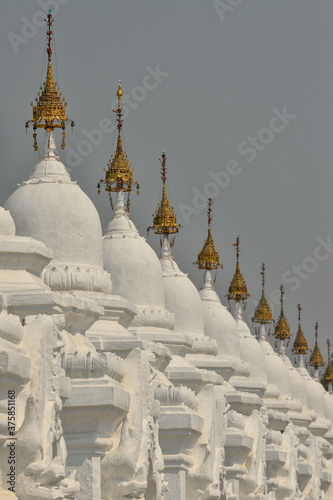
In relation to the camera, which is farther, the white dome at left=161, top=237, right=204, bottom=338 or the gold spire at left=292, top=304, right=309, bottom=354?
the gold spire at left=292, top=304, right=309, bottom=354

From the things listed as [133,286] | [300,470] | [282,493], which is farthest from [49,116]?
[300,470]

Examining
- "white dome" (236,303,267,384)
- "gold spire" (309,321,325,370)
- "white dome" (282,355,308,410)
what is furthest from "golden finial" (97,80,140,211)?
"gold spire" (309,321,325,370)

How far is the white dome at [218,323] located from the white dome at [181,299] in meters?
4.87

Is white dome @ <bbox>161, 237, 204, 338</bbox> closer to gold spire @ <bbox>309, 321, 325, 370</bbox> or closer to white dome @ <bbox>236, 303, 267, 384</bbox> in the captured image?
white dome @ <bbox>236, 303, 267, 384</bbox>

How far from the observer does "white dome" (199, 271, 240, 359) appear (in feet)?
171

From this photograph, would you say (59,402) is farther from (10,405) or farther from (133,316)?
(133,316)

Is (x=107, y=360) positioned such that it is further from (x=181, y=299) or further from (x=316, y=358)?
(x=316, y=358)

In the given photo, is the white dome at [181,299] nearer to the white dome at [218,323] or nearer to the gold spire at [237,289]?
the white dome at [218,323]

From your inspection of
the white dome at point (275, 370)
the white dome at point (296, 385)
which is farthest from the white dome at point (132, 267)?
the white dome at point (296, 385)

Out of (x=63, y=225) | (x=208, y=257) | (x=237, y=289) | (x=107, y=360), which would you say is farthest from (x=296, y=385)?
(x=107, y=360)

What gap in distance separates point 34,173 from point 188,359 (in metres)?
11.9

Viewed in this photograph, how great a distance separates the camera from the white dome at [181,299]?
45750 millimetres

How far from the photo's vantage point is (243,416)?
51781 mm

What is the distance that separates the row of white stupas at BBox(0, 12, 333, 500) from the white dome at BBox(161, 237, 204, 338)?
43 millimetres
